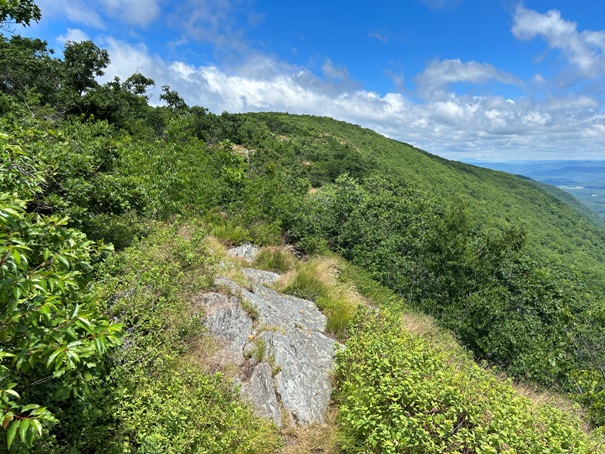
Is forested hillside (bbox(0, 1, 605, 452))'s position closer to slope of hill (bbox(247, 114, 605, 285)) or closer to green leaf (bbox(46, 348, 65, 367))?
green leaf (bbox(46, 348, 65, 367))

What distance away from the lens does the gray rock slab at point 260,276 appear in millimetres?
8123

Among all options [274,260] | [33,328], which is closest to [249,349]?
[33,328]

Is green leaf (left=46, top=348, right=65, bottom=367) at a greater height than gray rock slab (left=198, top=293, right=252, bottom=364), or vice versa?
green leaf (left=46, top=348, right=65, bottom=367)

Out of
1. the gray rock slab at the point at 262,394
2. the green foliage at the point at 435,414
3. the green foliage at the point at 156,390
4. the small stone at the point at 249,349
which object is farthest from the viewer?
the small stone at the point at 249,349

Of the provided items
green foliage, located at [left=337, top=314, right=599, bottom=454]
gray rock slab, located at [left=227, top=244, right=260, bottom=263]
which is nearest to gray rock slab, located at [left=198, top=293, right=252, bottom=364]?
green foliage, located at [left=337, top=314, right=599, bottom=454]

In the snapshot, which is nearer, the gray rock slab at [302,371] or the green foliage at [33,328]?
the green foliage at [33,328]

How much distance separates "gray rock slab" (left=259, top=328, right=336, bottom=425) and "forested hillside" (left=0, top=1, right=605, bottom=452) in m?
0.34

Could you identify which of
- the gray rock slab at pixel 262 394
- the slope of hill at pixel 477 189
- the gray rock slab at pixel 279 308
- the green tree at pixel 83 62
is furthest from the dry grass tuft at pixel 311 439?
the slope of hill at pixel 477 189

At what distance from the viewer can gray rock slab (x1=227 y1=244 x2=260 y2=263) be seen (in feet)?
31.6

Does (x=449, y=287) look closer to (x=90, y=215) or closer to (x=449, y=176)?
(x=90, y=215)

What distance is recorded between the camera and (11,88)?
19922 mm

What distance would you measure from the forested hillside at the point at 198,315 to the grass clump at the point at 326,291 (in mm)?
59

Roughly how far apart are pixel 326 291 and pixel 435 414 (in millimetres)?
4763

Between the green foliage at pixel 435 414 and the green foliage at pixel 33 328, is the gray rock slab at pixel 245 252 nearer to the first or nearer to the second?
the green foliage at pixel 435 414
